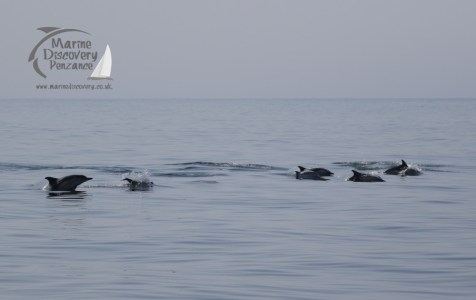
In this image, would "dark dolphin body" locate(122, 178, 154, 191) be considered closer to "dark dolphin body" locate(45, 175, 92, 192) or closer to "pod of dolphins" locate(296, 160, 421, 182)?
"dark dolphin body" locate(45, 175, 92, 192)

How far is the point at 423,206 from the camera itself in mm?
24359

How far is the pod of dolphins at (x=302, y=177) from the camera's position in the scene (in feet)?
89.9

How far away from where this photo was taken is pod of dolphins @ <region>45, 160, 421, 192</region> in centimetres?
2741

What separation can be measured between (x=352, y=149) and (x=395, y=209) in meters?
26.8

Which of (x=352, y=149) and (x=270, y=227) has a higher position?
(x=352, y=149)

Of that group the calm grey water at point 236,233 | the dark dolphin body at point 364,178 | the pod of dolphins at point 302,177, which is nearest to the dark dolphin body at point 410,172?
the pod of dolphins at point 302,177

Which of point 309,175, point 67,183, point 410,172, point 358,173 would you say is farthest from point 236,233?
point 410,172

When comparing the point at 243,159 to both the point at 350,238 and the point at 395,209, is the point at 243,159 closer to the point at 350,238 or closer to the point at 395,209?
the point at 395,209

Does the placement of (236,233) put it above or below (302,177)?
below

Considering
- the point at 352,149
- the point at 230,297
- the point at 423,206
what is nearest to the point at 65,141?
the point at 352,149

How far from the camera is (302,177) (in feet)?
104

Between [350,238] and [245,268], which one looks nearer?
[245,268]

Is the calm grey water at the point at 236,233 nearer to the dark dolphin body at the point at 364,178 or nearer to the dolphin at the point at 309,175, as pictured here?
the dark dolphin body at the point at 364,178

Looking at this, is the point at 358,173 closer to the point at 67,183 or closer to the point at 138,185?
the point at 138,185
